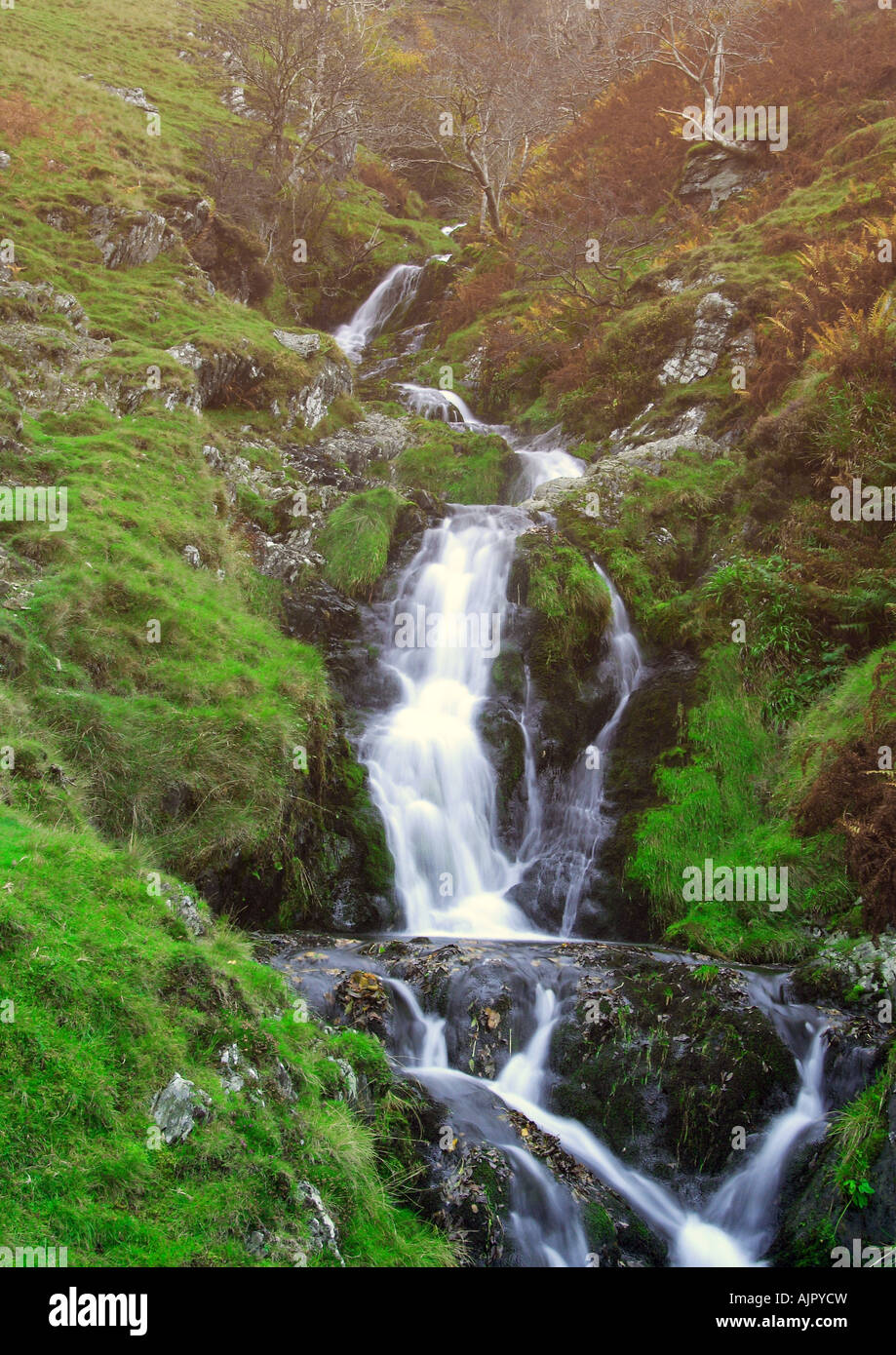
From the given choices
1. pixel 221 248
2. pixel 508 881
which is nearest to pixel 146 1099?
pixel 508 881

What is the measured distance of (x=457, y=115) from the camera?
1171 inches

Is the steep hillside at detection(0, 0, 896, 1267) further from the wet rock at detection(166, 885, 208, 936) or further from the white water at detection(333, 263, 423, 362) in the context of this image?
the white water at detection(333, 263, 423, 362)

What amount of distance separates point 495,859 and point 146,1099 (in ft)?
21.8

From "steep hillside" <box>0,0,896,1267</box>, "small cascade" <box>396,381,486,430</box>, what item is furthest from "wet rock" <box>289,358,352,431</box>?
"small cascade" <box>396,381,486,430</box>

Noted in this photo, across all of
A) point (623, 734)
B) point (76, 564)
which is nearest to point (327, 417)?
point (76, 564)

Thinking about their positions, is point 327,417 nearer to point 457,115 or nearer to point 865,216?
point 865,216

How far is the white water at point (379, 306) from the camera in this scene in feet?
87.1

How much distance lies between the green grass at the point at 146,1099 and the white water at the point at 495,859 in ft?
3.69

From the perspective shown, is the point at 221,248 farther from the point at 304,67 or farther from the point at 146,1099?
→ the point at 146,1099

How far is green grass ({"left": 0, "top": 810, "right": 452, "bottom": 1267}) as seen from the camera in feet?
12.9

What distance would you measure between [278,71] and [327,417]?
50.8 feet

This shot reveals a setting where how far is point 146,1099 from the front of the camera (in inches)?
175

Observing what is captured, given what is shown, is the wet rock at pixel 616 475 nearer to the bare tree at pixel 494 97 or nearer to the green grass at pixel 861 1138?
the green grass at pixel 861 1138

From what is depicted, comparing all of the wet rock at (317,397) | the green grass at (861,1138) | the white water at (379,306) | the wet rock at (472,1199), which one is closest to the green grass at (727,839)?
the green grass at (861,1138)
